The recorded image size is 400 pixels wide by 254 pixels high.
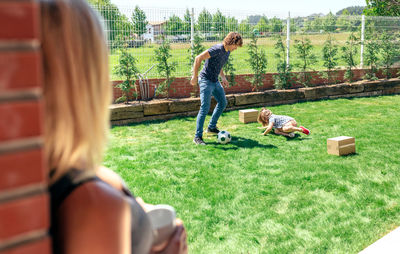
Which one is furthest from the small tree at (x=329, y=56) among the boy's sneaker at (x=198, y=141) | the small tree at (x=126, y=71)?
the boy's sneaker at (x=198, y=141)

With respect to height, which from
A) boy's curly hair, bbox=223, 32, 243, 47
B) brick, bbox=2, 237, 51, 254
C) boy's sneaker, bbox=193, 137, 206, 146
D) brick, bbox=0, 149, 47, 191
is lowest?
boy's sneaker, bbox=193, 137, 206, 146

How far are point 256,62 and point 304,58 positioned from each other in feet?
6.24

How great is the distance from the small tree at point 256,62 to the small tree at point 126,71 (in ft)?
12.0

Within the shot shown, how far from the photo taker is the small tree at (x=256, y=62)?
37.5 feet

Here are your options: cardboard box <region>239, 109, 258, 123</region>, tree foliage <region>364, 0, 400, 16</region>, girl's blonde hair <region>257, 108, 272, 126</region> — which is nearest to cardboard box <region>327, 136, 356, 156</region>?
girl's blonde hair <region>257, 108, 272, 126</region>

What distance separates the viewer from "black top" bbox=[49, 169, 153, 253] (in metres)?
0.83

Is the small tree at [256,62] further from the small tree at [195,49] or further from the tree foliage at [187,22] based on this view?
the tree foliage at [187,22]

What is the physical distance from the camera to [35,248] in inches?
27.6

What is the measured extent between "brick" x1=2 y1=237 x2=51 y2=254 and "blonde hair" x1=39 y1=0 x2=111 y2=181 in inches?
8.0

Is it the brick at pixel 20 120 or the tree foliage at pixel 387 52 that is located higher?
the tree foliage at pixel 387 52

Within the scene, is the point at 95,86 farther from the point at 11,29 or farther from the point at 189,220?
the point at 189,220

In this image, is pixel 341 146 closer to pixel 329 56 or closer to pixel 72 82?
pixel 72 82

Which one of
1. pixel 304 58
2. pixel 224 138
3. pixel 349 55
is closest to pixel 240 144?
pixel 224 138

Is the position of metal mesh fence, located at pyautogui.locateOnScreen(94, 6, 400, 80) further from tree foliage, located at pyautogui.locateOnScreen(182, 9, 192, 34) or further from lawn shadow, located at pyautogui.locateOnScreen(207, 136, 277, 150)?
lawn shadow, located at pyautogui.locateOnScreen(207, 136, 277, 150)
